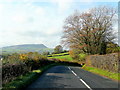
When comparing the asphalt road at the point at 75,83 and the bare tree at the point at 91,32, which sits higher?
the bare tree at the point at 91,32

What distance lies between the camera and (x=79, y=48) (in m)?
42.6

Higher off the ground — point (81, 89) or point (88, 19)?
point (88, 19)

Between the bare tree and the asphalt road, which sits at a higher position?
the bare tree

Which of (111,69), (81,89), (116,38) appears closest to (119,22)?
(116,38)

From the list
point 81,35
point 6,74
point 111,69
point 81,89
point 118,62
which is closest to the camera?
point 81,89

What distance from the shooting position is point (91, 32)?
136ft

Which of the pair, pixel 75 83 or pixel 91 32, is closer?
pixel 75 83

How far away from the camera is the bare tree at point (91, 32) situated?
41.6 meters

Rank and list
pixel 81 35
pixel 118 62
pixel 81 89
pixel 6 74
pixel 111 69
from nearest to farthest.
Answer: pixel 81 89 → pixel 6 74 → pixel 118 62 → pixel 111 69 → pixel 81 35

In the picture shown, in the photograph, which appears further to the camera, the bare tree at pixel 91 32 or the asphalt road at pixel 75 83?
the bare tree at pixel 91 32

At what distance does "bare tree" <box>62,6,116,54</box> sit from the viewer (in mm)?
41594

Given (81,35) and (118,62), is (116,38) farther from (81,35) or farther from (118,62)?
(118,62)

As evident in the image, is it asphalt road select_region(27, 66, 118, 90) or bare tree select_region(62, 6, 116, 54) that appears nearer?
asphalt road select_region(27, 66, 118, 90)

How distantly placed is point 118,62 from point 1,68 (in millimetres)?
11059
